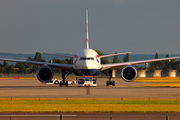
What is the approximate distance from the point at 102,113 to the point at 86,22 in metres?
36.8

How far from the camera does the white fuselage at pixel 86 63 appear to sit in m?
39.8

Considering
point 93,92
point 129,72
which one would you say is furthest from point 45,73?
point 93,92

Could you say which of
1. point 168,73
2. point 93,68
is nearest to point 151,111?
point 93,68

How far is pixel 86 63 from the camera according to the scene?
39.5 m

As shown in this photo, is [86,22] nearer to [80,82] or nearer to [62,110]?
[80,82]

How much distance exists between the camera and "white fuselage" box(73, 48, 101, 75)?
39.8 meters

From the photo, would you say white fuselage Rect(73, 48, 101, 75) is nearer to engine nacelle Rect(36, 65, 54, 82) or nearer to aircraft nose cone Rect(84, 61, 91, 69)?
aircraft nose cone Rect(84, 61, 91, 69)

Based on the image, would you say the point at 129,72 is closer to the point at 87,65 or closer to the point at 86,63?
the point at 87,65

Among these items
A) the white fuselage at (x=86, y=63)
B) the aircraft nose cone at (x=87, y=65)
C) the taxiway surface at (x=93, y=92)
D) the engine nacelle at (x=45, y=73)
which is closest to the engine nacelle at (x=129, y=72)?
the white fuselage at (x=86, y=63)

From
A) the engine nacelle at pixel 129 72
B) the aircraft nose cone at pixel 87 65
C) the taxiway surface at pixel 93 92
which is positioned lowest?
the taxiway surface at pixel 93 92

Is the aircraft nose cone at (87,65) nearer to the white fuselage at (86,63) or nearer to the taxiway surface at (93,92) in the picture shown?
the white fuselage at (86,63)

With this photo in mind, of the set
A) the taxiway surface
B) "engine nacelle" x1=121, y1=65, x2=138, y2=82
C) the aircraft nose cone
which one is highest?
the aircraft nose cone

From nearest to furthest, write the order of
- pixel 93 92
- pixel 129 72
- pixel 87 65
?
pixel 93 92
pixel 87 65
pixel 129 72

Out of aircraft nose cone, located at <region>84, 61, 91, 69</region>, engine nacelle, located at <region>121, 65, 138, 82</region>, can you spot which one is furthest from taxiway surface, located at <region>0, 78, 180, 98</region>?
engine nacelle, located at <region>121, 65, 138, 82</region>
